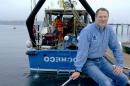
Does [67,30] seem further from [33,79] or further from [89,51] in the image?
[89,51]

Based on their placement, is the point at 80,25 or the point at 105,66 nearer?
the point at 105,66

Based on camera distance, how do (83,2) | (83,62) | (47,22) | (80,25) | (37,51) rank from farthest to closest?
(47,22)
(80,25)
(37,51)
(83,2)
(83,62)

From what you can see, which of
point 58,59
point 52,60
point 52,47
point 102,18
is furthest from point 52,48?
point 102,18

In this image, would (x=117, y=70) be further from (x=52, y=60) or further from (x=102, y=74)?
(x=52, y=60)

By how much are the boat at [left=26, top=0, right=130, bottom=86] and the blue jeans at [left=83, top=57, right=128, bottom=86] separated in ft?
26.6

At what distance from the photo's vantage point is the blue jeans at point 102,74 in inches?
233

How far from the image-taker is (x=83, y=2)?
14.0 metres

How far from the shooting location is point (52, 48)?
53.3ft

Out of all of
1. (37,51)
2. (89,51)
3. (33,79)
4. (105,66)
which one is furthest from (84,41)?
(33,79)

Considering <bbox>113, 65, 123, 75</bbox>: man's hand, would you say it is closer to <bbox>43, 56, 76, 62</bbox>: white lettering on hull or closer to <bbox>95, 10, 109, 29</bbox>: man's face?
<bbox>95, 10, 109, 29</bbox>: man's face

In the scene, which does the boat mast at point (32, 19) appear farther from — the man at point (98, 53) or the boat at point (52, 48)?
the man at point (98, 53)

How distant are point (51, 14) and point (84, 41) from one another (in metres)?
12.2

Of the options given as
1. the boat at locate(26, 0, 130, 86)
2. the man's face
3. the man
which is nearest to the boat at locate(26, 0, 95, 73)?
the boat at locate(26, 0, 130, 86)

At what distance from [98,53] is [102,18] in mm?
634
